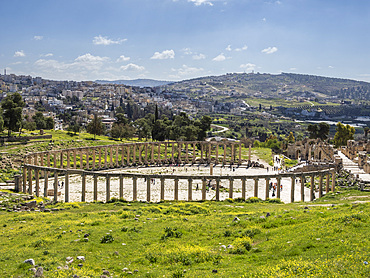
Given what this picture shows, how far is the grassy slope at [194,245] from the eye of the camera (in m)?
18.8

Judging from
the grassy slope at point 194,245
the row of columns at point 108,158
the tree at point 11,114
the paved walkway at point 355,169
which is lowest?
the row of columns at point 108,158

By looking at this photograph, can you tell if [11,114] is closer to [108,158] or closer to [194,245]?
[108,158]

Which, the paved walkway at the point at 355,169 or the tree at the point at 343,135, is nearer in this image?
the paved walkway at the point at 355,169

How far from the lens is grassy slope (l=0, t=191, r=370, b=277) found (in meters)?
18.8

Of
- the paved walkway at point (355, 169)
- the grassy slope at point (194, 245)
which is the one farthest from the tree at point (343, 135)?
the grassy slope at point (194, 245)

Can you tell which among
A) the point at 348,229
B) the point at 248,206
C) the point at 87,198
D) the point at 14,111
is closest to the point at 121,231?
the point at 348,229

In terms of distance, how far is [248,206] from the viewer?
42656 mm

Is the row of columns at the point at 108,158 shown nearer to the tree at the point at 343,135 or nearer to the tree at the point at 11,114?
the tree at the point at 11,114

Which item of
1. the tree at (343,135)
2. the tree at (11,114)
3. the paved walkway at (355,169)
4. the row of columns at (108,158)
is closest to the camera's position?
the paved walkway at (355,169)

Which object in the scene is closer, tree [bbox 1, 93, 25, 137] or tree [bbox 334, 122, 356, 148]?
tree [bbox 1, 93, 25, 137]

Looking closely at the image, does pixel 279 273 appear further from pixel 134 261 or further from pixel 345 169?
pixel 345 169

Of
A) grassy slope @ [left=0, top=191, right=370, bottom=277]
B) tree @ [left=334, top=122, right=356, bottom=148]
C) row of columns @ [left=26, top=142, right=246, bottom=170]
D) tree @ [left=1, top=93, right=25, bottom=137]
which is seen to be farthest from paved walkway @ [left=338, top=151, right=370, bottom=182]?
tree @ [left=1, top=93, right=25, bottom=137]

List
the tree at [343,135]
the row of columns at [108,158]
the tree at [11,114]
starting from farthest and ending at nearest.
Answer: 1. the tree at [343,135]
2. the tree at [11,114]
3. the row of columns at [108,158]

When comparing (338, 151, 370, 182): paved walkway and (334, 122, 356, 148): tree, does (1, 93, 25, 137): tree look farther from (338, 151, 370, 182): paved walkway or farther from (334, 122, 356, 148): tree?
(334, 122, 356, 148): tree
